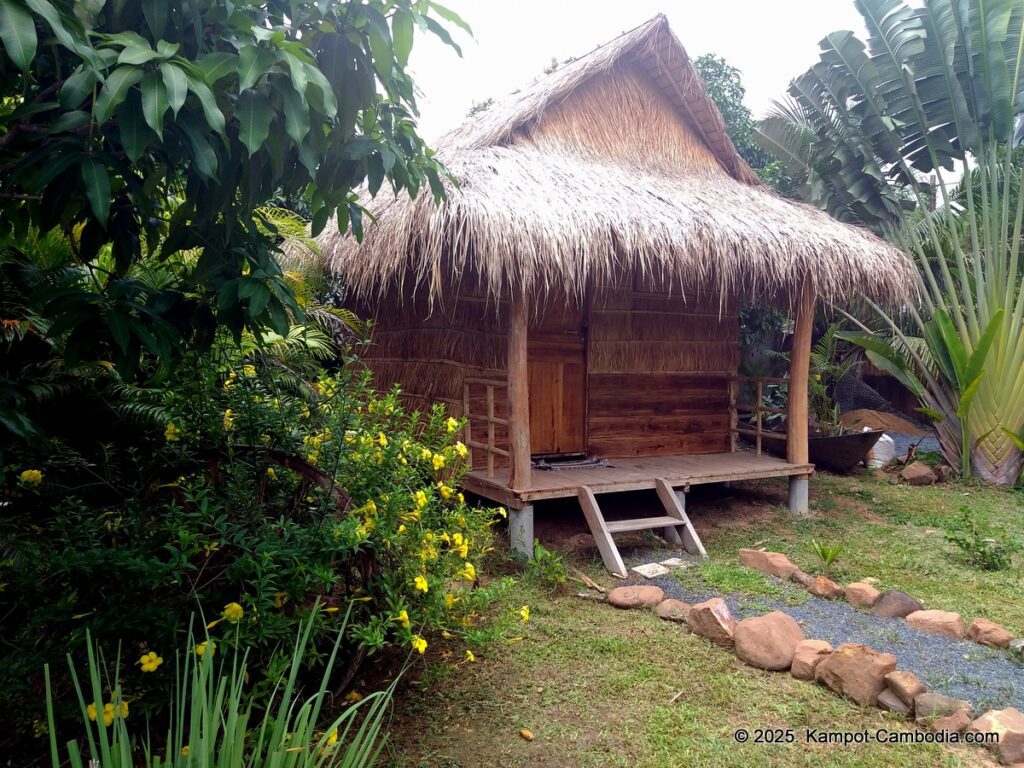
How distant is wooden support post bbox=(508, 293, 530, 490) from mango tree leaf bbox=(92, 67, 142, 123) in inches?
154

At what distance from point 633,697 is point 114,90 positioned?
2944mm

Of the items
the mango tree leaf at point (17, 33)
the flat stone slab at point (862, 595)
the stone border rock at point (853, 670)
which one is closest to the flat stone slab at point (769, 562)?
the flat stone slab at point (862, 595)

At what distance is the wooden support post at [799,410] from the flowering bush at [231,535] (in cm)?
445

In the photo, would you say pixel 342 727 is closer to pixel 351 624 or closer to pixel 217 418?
pixel 351 624

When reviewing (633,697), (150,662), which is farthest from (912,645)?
(150,662)

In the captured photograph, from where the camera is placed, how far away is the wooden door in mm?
6824

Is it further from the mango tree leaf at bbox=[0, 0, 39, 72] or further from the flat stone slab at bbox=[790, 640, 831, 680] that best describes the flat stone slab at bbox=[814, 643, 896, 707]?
the mango tree leaf at bbox=[0, 0, 39, 72]

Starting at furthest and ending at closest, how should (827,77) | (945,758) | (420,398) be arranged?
(827,77) < (420,398) < (945,758)

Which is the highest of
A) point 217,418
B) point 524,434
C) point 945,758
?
point 217,418

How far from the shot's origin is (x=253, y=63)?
1.55 metres

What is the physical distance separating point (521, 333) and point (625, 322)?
6.63 feet

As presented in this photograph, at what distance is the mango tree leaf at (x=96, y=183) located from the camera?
1559 millimetres

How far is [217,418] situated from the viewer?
111 inches

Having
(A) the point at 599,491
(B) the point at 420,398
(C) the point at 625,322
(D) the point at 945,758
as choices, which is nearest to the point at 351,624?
(D) the point at 945,758
